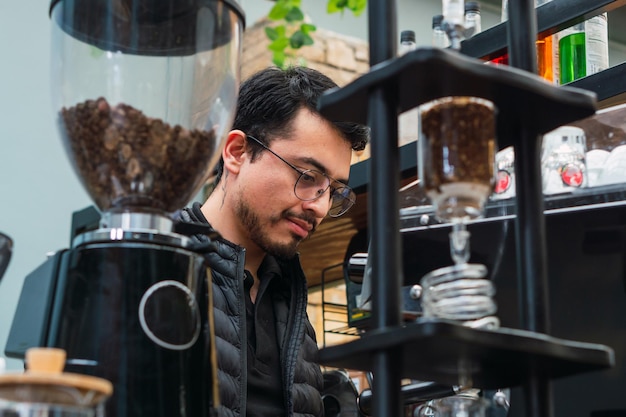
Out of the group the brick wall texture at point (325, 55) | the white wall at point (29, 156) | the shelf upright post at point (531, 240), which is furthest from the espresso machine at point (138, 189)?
the brick wall texture at point (325, 55)

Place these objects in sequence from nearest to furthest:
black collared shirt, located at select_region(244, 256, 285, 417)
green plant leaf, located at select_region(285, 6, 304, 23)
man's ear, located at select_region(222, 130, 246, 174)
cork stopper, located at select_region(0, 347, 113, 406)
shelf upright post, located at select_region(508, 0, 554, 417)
A: cork stopper, located at select_region(0, 347, 113, 406)
shelf upright post, located at select_region(508, 0, 554, 417)
black collared shirt, located at select_region(244, 256, 285, 417)
man's ear, located at select_region(222, 130, 246, 174)
green plant leaf, located at select_region(285, 6, 304, 23)

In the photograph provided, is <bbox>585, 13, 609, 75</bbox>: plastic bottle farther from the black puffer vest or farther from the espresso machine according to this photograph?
the espresso machine

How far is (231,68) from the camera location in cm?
116

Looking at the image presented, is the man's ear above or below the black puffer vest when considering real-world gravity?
above

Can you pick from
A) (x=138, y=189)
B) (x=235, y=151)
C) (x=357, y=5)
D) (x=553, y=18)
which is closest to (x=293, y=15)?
(x=357, y=5)

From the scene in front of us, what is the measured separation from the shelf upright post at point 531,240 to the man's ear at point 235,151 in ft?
4.07

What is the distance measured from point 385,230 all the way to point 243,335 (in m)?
1.08

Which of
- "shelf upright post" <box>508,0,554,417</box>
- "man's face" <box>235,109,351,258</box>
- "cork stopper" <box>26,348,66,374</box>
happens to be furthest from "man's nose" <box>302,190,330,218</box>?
"cork stopper" <box>26,348,66,374</box>

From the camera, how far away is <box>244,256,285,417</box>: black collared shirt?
1.96m

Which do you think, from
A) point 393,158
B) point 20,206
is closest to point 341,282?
point 20,206

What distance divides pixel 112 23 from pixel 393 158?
387mm

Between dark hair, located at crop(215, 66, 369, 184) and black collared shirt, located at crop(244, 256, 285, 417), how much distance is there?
1.12 feet

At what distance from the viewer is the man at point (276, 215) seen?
199 centimetres

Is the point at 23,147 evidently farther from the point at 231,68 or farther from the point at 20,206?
the point at 231,68
